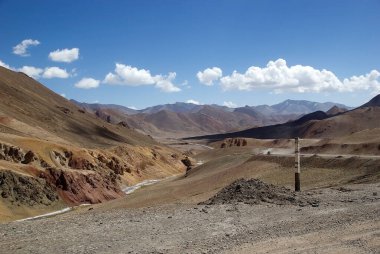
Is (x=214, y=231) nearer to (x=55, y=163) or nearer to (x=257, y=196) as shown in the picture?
(x=257, y=196)

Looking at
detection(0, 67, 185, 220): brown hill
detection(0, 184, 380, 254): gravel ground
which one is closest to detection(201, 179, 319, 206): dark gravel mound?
detection(0, 184, 380, 254): gravel ground

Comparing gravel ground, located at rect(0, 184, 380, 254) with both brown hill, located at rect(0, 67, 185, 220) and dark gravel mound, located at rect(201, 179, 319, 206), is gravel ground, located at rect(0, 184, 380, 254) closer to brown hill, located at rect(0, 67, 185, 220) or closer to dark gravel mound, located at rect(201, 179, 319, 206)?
dark gravel mound, located at rect(201, 179, 319, 206)

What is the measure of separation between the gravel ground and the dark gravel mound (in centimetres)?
64

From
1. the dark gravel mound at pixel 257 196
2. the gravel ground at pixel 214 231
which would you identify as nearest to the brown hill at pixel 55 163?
the dark gravel mound at pixel 257 196

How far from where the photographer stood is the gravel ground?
11531 mm

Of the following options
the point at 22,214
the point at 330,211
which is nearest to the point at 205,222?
the point at 330,211

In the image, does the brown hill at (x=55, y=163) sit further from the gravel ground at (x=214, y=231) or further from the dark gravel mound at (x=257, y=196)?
the gravel ground at (x=214, y=231)

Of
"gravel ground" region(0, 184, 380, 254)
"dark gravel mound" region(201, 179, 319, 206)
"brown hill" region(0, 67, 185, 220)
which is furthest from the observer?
"brown hill" region(0, 67, 185, 220)

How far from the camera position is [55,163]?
2482 inches

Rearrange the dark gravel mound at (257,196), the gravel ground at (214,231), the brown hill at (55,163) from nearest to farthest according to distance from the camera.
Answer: the gravel ground at (214,231) → the dark gravel mound at (257,196) → the brown hill at (55,163)

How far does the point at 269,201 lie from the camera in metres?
17.0

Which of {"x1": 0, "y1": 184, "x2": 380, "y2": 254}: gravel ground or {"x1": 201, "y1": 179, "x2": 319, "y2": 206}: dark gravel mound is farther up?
{"x1": 201, "y1": 179, "x2": 319, "y2": 206}: dark gravel mound

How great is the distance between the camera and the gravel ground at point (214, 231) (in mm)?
11531

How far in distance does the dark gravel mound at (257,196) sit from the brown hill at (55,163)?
28410 mm
